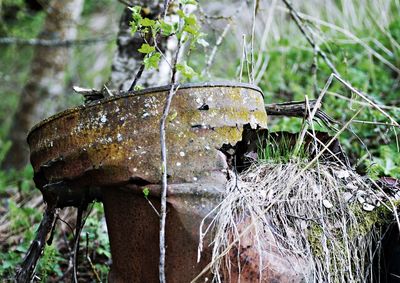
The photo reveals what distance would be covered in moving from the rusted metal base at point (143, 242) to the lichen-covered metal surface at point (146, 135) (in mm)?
103

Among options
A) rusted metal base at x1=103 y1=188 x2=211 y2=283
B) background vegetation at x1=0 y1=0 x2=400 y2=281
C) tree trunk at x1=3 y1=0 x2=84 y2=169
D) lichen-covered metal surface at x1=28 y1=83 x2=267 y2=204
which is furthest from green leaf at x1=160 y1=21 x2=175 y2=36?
tree trunk at x1=3 y1=0 x2=84 y2=169

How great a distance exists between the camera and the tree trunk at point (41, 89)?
566 centimetres

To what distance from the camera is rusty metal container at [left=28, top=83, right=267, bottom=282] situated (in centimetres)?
166

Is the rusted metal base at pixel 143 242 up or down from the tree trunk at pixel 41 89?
down

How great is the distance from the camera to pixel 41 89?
224 inches

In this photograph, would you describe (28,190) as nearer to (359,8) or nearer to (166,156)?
(166,156)

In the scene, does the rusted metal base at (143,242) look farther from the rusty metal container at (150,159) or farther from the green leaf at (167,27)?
the green leaf at (167,27)

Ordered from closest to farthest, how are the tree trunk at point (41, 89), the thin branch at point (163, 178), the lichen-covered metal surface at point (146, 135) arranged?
the thin branch at point (163, 178)
the lichen-covered metal surface at point (146, 135)
the tree trunk at point (41, 89)

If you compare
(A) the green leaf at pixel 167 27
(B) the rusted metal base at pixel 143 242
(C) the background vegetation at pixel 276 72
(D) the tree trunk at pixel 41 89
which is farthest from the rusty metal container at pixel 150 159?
(D) the tree trunk at pixel 41 89

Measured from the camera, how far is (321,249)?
1768 millimetres

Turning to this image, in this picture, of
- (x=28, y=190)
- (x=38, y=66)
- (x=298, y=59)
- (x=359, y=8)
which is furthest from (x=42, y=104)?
(x=359, y=8)

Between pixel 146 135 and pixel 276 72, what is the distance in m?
3.39

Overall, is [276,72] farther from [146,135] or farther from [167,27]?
[146,135]

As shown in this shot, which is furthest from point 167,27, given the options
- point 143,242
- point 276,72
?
point 276,72
